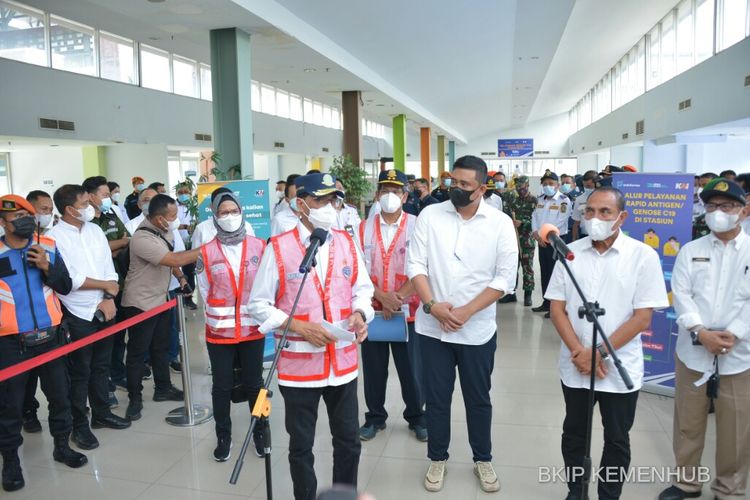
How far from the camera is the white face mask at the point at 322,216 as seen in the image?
97.3 inches

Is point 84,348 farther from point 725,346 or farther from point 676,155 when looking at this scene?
point 676,155

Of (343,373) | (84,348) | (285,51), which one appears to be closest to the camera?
(343,373)

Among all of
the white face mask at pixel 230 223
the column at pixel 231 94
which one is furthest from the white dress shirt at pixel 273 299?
the column at pixel 231 94

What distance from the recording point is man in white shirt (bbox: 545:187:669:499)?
2.48 meters

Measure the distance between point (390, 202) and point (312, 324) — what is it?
146cm

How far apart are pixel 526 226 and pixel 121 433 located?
5.41 metres

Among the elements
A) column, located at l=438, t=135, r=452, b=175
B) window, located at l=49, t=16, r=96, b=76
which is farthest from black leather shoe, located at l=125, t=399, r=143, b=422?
column, located at l=438, t=135, r=452, b=175

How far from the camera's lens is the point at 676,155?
16234mm

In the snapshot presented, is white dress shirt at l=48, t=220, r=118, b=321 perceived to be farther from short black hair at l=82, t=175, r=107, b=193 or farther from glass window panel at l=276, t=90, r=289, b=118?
glass window panel at l=276, t=90, r=289, b=118

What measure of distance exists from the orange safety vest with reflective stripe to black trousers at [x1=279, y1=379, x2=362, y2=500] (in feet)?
5.45

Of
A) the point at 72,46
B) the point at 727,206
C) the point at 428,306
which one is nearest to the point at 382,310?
the point at 428,306

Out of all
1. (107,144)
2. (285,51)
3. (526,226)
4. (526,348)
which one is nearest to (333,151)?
(107,144)

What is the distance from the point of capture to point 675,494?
283 cm

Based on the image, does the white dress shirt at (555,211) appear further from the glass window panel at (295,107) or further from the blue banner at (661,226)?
the glass window panel at (295,107)
